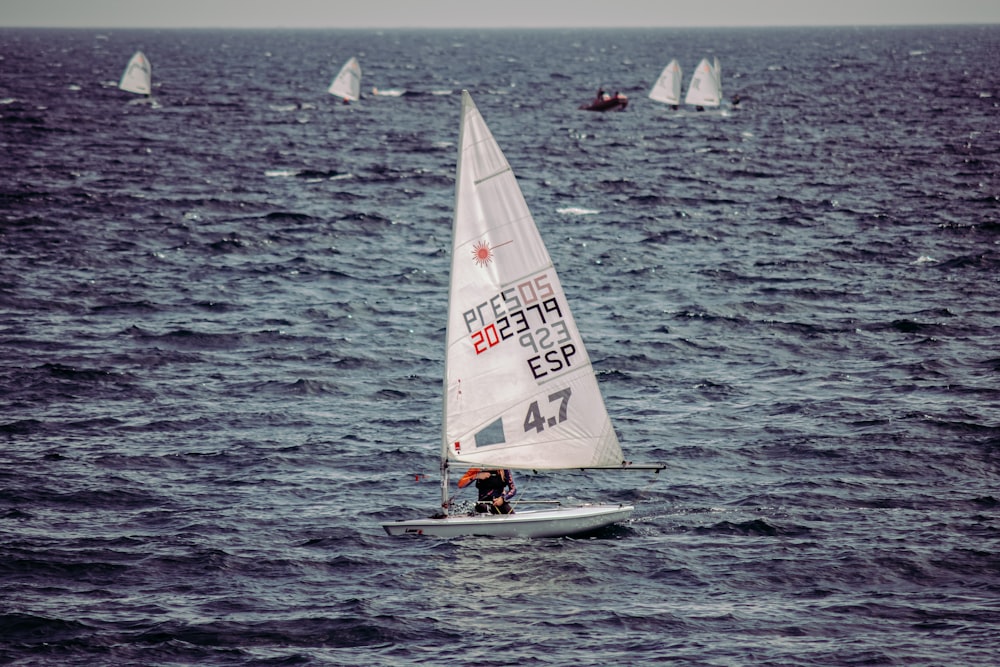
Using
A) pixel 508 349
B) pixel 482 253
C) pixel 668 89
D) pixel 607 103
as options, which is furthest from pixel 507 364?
pixel 668 89

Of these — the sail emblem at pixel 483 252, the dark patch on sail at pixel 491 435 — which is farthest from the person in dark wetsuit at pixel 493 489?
the sail emblem at pixel 483 252

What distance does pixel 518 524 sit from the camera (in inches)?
1143

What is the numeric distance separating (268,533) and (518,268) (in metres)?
9.32

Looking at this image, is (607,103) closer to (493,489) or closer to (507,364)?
(493,489)

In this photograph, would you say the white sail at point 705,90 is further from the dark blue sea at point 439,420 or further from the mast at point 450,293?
the mast at point 450,293

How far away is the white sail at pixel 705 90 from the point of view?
13962 centimetres

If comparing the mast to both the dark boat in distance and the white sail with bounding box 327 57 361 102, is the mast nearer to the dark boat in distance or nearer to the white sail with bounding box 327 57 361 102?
the dark boat in distance

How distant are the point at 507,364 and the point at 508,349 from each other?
1.14ft

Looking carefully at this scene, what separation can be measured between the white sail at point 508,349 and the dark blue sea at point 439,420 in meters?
2.46

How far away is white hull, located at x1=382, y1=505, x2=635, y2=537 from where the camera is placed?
28922 millimetres

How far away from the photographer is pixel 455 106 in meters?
148

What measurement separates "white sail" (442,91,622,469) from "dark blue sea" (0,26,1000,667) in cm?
246

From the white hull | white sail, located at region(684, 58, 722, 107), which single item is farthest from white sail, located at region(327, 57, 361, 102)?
the white hull

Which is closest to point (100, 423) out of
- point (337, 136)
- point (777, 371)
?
point (777, 371)
